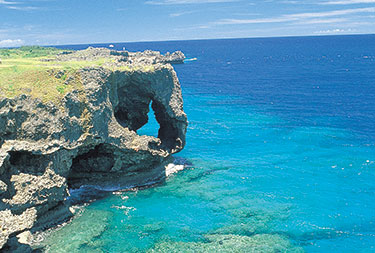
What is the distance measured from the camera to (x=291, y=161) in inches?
1900

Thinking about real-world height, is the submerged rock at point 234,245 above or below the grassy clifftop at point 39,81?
below

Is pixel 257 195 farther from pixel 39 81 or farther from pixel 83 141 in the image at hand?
pixel 39 81

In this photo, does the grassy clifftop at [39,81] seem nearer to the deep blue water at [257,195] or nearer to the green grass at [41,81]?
the green grass at [41,81]

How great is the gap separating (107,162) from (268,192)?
62.6 feet

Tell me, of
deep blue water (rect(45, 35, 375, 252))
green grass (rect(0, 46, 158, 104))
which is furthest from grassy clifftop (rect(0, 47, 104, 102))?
deep blue water (rect(45, 35, 375, 252))

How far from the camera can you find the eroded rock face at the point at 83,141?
27.9 metres

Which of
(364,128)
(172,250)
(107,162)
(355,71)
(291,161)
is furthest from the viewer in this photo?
(355,71)

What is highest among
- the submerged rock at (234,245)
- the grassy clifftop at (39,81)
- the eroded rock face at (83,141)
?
the grassy clifftop at (39,81)

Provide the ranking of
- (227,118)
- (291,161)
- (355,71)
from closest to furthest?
(291,161), (227,118), (355,71)

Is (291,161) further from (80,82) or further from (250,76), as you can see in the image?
(250,76)

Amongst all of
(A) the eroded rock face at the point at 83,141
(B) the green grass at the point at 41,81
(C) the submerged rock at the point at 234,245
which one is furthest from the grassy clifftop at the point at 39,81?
(C) the submerged rock at the point at 234,245

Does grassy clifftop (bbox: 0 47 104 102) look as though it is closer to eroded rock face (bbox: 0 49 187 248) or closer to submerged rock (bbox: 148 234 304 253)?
eroded rock face (bbox: 0 49 187 248)

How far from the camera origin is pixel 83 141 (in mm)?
33125

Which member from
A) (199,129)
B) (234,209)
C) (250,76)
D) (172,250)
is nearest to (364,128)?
(199,129)
